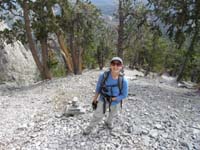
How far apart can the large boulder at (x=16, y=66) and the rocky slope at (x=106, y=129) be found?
1560cm

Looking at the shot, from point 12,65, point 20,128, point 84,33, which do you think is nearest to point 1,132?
point 20,128

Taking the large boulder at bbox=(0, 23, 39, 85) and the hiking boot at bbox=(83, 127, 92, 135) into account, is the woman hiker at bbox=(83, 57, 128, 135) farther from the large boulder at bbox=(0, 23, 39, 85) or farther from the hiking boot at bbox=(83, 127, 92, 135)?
the large boulder at bbox=(0, 23, 39, 85)

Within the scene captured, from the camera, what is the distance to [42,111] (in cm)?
1163

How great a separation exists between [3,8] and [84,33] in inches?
253

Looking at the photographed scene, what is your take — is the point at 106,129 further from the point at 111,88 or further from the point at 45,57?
the point at 45,57

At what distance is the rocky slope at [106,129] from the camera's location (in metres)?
7.91

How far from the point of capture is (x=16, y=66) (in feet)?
99.3

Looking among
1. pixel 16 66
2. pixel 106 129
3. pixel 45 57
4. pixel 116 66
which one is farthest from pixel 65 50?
pixel 116 66

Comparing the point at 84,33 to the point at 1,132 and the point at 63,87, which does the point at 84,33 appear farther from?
the point at 1,132

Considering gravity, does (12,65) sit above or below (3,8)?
below

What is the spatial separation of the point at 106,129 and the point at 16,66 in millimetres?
23268

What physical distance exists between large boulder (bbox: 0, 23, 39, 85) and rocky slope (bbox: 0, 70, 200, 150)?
1560cm

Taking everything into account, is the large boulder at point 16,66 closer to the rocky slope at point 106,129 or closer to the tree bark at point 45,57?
the tree bark at point 45,57

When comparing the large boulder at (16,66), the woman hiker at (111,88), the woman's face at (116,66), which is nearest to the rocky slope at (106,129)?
the woman hiker at (111,88)
